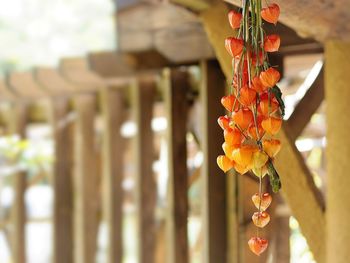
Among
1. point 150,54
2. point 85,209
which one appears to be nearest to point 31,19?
point 85,209

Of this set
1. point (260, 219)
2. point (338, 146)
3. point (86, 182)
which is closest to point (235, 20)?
point (260, 219)

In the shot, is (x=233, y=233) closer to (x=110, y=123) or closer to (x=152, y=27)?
(x=152, y=27)

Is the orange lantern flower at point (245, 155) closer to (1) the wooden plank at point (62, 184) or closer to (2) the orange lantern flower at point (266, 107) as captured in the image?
(2) the orange lantern flower at point (266, 107)

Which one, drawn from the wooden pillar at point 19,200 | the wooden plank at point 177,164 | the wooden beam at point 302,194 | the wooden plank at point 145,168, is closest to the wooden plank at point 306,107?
the wooden beam at point 302,194

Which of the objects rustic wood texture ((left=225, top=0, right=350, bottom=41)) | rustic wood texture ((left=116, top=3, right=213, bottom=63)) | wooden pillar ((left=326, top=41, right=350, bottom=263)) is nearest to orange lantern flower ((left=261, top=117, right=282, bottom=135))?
rustic wood texture ((left=225, top=0, right=350, bottom=41))

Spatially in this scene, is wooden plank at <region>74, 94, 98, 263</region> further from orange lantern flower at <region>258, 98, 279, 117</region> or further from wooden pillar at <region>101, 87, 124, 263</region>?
orange lantern flower at <region>258, 98, 279, 117</region>

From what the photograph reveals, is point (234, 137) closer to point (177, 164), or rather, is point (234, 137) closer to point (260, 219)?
point (260, 219)
